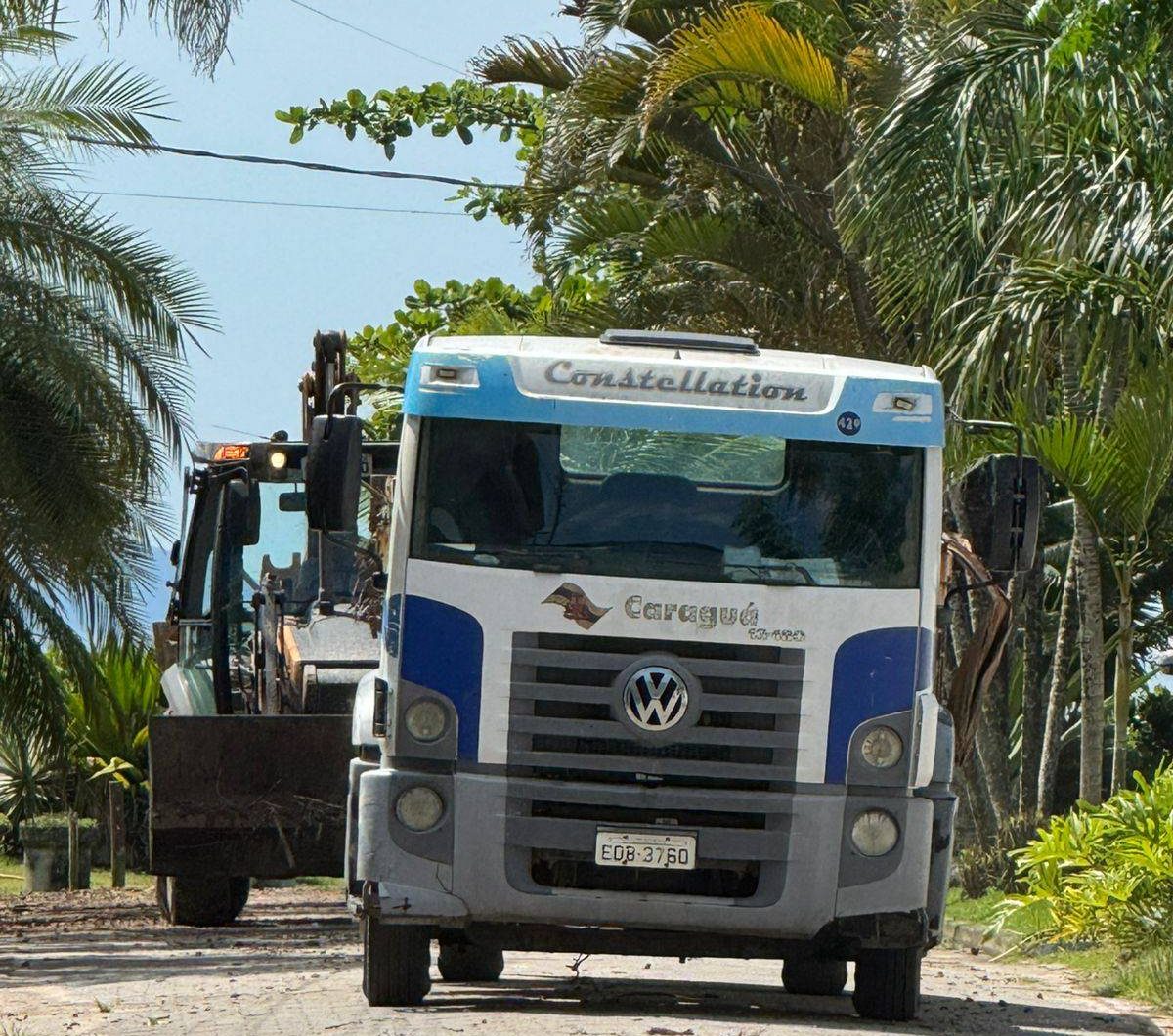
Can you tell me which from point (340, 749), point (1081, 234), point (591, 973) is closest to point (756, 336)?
point (1081, 234)

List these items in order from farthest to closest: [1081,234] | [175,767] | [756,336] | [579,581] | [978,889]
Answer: [756,336], [978,889], [1081,234], [175,767], [579,581]

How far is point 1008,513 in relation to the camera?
30.6 feet

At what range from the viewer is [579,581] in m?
8.68

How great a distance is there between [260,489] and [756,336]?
531cm

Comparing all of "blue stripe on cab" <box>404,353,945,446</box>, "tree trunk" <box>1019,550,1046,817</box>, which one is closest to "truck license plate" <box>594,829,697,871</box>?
"blue stripe on cab" <box>404,353,945,446</box>

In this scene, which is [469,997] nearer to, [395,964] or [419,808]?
[395,964]

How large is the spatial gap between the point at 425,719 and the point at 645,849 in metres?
1.00

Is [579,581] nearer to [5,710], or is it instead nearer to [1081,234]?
[1081,234]

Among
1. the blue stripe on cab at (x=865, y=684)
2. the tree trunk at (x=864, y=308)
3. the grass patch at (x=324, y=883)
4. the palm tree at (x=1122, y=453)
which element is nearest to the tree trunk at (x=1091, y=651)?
the palm tree at (x=1122, y=453)

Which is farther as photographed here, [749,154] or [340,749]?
[749,154]

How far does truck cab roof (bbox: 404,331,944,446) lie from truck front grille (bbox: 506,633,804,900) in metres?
0.91

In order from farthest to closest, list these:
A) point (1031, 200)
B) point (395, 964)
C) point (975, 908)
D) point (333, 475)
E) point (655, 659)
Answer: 1. point (975, 908)
2. point (1031, 200)
3. point (395, 964)
4. point (333, 475)
5. point (655, 659)

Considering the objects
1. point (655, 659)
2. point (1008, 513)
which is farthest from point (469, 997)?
point (1008, 513)

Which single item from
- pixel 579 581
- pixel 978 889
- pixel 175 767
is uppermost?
pixel 579 581
